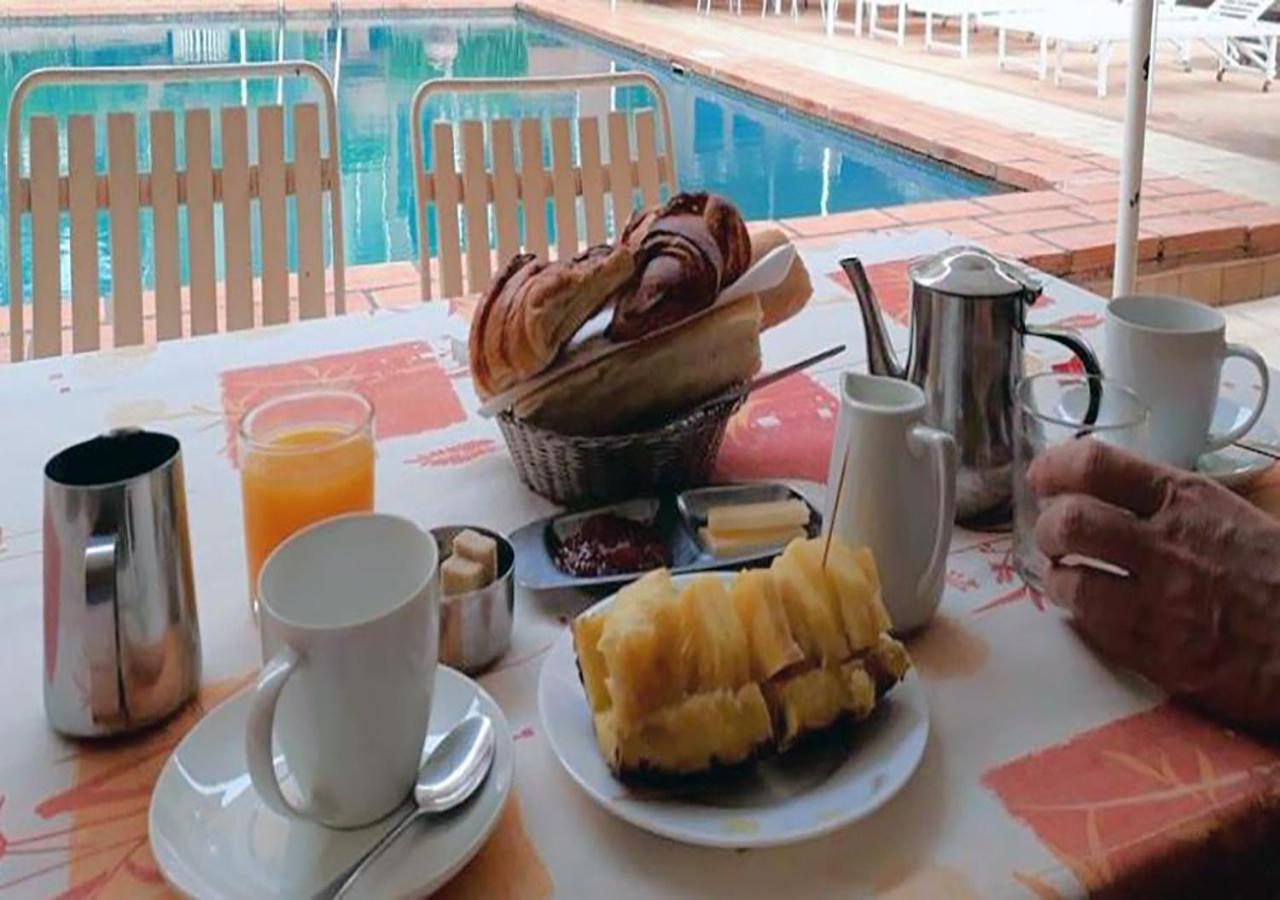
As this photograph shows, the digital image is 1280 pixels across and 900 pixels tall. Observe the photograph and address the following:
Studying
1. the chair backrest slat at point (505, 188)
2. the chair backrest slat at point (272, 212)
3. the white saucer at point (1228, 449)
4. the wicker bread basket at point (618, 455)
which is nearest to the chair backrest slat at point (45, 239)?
the chair backrest slat at point (272, 212)

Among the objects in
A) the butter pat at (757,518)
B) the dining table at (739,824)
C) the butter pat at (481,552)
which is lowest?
the dining table at (739,824)

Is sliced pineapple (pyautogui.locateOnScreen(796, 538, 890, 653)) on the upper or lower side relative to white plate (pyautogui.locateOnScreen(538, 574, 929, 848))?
upper

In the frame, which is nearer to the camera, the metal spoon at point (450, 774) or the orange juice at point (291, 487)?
the metal spoon at point (450, 774)

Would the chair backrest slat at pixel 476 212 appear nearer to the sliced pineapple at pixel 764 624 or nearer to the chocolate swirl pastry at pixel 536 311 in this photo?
the chocolate swirl pastry at pixel 536 311

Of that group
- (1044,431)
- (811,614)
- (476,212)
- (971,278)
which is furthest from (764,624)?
(476,212)

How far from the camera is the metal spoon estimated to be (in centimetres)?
56

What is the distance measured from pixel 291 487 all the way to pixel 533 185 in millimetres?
1042

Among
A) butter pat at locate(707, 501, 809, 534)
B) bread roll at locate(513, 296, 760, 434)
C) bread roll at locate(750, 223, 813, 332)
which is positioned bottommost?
butter pat at locate(707, 501, 809, 534)

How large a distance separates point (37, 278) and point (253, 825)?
120 cm

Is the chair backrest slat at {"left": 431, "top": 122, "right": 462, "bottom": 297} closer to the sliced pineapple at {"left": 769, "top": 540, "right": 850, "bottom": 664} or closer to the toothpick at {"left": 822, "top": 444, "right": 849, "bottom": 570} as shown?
the toothpick at {"left": 822, "top": 444, "right": 849, "bottom": 570}

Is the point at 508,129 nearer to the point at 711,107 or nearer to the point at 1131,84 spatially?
the point at 1131,84

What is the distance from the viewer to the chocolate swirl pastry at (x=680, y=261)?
0.89 meters

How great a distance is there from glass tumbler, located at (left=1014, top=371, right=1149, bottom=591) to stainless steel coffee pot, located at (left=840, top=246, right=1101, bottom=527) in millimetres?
29

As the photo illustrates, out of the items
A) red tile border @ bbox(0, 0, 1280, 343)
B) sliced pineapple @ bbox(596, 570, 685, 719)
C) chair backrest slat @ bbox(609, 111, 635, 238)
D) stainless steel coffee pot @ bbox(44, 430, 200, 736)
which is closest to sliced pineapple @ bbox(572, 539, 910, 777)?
sliced pineapple @ bbox(596, 570, 685, 719)
